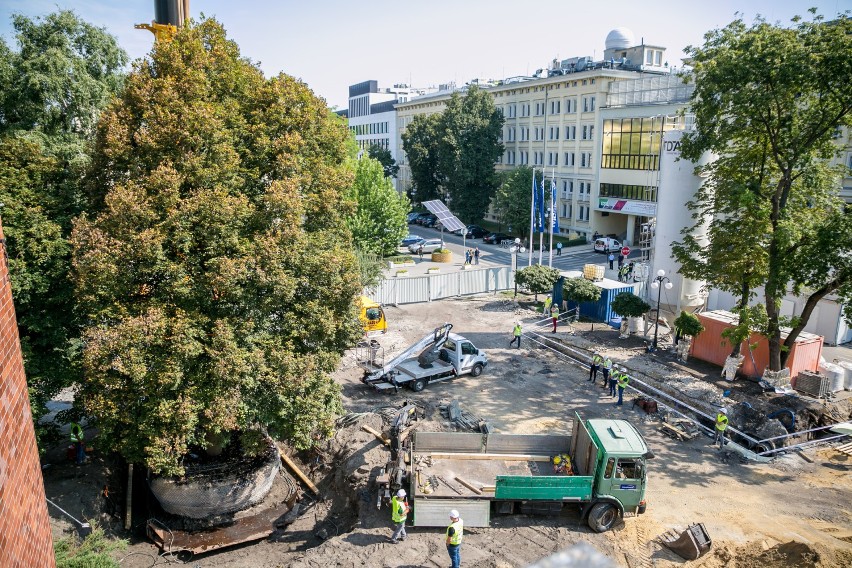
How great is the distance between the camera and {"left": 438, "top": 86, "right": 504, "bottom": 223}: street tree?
6456 centimetres

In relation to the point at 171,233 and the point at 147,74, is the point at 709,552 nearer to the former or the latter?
the point at 171,233

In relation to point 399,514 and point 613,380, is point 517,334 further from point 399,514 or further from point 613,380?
point 399,514

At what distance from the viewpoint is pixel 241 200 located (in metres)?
15.5

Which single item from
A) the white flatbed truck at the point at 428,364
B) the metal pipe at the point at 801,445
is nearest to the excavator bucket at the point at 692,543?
the metal pipe at the point at 801,445

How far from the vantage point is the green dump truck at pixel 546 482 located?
15570 mm

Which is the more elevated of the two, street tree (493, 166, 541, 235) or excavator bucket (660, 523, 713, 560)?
street tree (493, 166, 541, 235)

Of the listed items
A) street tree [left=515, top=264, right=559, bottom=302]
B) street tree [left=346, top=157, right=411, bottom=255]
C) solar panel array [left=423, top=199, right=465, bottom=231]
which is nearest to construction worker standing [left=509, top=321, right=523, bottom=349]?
street tree [left=515, top=264, right=559, bottom=302]

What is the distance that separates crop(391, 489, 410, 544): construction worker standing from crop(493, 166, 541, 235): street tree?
45093 millimetres

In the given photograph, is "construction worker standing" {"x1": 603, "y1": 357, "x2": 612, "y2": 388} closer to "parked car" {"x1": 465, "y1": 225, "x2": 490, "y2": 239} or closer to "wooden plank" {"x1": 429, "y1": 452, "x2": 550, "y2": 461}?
"wooden plank" {"x1": 429, "y1": 452, "x2": 550, "y2": 461}

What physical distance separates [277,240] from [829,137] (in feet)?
69.7

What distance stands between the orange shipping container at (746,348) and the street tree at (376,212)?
80.0ft

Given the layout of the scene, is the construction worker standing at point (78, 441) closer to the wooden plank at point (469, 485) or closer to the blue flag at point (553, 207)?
the wooden plank at point (469, 485)

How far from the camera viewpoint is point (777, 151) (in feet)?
77.5

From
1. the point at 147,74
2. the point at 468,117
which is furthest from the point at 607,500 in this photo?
the point at 468,117
